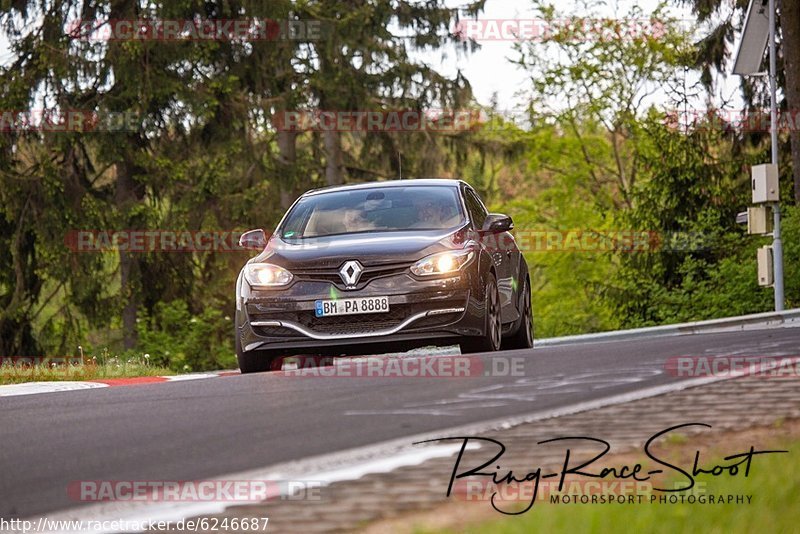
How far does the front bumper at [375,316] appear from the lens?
1238 centimetres

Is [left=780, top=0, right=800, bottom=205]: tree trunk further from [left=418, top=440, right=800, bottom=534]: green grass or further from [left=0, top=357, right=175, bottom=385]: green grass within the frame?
[left=418, top=440, right=800, bottom=534]: green grass

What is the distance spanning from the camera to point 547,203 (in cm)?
5478

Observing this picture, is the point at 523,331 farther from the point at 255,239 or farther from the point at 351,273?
the point at 351,273

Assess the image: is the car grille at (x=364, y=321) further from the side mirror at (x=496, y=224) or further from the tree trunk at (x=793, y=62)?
the tree trunk at (x=793, y=62)

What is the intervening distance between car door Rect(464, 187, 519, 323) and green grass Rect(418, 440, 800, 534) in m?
8.23

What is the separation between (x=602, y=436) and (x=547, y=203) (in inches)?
1909

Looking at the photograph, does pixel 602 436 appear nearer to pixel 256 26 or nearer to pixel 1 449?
pixel 1 449

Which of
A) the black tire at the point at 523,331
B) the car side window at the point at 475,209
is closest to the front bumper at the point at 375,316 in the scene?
the car side window at the point at 475,209

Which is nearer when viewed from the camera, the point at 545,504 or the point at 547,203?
the point at 545,504

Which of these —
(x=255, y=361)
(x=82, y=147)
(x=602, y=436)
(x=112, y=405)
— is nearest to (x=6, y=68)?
(x=82, y=147)

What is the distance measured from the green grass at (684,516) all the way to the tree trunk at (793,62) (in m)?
28.3

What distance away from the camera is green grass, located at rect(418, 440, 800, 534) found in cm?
457

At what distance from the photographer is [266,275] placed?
12.7m

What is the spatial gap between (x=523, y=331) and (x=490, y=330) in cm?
236
